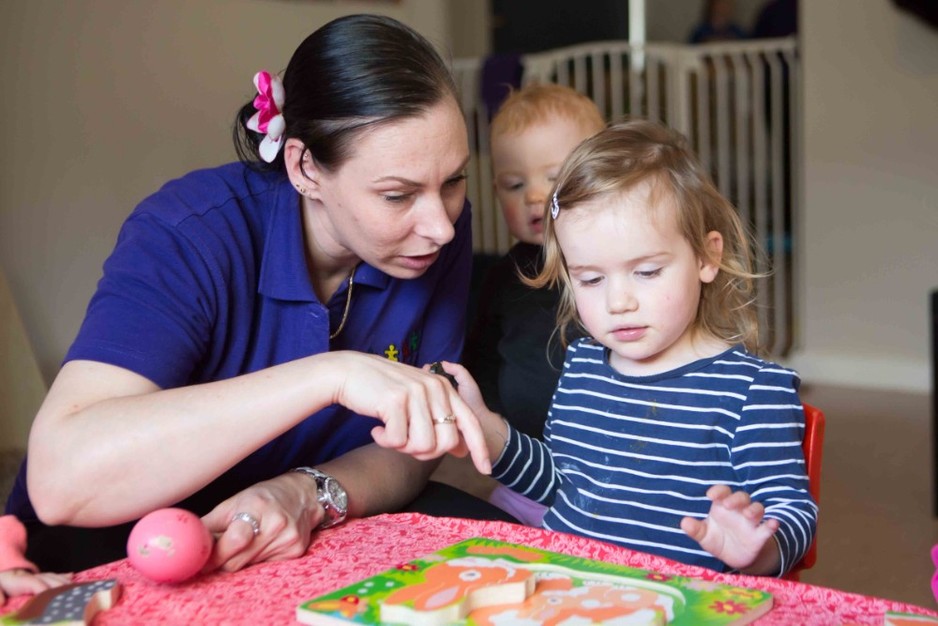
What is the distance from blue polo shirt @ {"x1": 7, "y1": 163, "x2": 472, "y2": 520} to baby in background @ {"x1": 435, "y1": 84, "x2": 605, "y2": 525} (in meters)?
0.19

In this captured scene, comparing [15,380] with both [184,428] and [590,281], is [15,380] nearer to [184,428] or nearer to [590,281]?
[184,428]

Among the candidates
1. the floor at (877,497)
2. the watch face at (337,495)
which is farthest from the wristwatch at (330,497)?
the floor at (877,497)

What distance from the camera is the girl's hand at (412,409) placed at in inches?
41.3

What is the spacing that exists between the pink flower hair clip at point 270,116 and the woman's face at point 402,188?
0.09 meters

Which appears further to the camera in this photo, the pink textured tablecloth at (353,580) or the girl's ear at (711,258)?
the girl's ear at (711,258)

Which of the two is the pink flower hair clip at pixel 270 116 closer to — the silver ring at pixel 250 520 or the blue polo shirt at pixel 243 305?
the blue polo shirt at pixel 243 305

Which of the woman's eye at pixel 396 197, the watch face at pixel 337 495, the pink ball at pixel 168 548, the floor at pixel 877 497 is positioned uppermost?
the woman's eye at pixel 396 197

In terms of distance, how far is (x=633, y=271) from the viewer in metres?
1.26

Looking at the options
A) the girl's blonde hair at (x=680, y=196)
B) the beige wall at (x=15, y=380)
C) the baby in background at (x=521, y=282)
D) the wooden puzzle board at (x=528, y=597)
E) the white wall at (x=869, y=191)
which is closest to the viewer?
the wooden puzzle board at (x=528, y=597)

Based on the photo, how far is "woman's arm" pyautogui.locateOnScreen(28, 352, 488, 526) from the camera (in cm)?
108

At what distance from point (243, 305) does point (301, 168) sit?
7.7 inches

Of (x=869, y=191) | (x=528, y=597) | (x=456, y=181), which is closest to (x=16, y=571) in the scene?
(x=528, y=597)

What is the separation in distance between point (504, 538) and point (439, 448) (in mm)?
113

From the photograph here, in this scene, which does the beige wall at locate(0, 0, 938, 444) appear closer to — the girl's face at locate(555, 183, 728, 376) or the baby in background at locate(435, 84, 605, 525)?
the baby in background at locate(435, 84, 605, 525)
